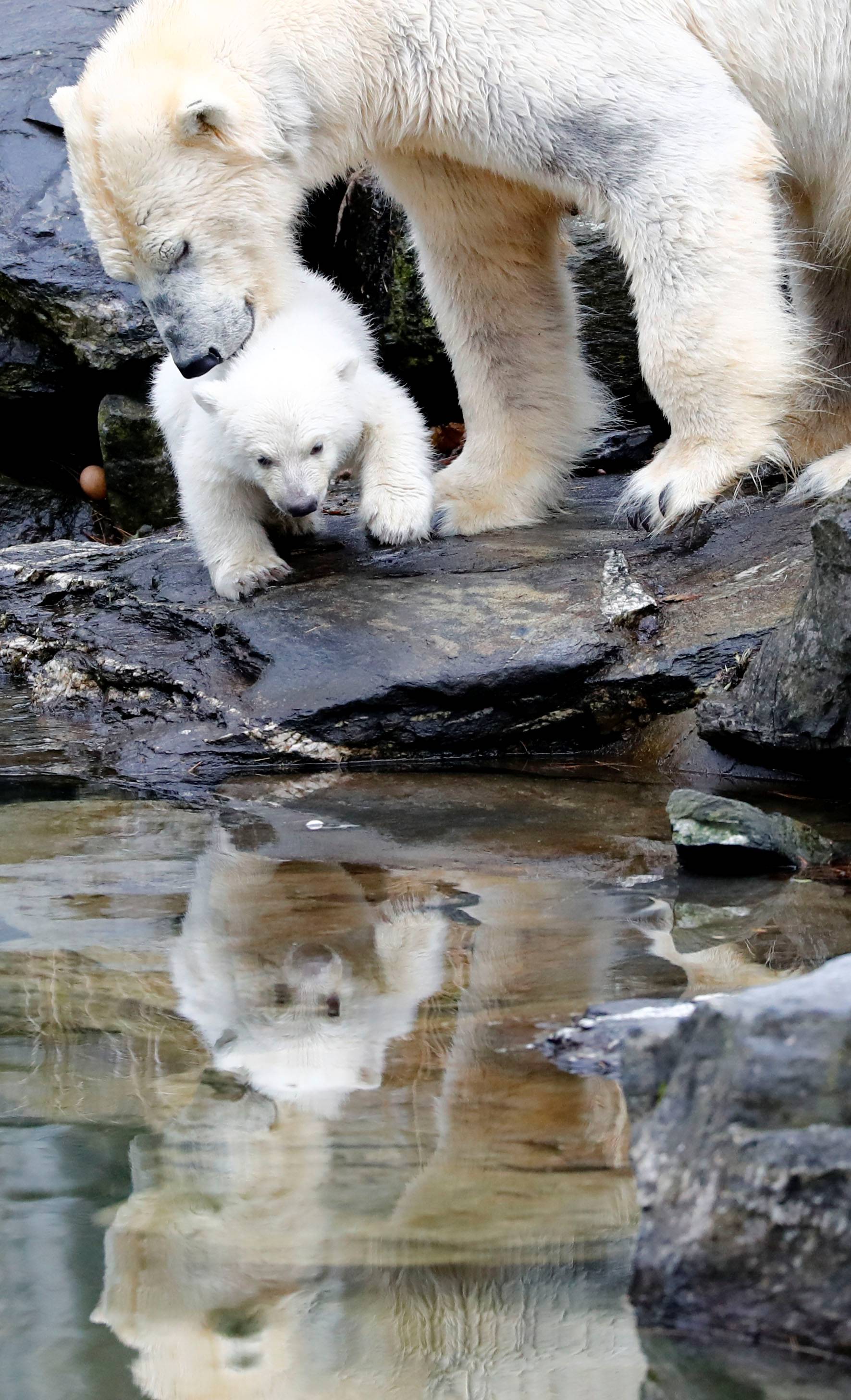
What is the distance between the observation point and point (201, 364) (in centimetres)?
346

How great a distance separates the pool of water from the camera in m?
1.20

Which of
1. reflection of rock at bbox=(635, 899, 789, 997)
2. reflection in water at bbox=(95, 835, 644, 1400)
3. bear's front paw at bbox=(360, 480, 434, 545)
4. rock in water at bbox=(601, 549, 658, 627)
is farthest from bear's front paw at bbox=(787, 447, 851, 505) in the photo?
reflection in water at bbox=(95, 835, 644, 1400)

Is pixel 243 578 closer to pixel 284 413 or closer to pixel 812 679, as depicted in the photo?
pixel 284 413

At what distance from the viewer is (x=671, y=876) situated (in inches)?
93.6

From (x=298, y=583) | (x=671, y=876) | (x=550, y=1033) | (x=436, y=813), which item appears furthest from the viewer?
(x=298, y=583)

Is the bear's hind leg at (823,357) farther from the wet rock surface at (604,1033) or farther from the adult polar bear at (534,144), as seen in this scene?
the wet rock surface at (604,1033)

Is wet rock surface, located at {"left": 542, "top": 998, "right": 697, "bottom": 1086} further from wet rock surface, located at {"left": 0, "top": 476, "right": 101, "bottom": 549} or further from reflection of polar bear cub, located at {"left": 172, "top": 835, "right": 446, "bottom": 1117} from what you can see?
wet rock surface, located at {"left": 0, "top": 476, "right": 101, "bottom": 549}

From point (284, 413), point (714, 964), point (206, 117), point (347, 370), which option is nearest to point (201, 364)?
point (284, 413)

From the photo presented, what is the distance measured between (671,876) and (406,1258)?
1183 mm

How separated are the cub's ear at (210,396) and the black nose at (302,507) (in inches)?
11.7

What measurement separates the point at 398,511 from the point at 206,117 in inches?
41.6

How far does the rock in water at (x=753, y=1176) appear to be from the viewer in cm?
117

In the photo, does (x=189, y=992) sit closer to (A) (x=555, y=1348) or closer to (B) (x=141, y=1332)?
(B) (x=141, y=1332)

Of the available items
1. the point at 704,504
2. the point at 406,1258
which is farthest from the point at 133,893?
the point at 704,504
